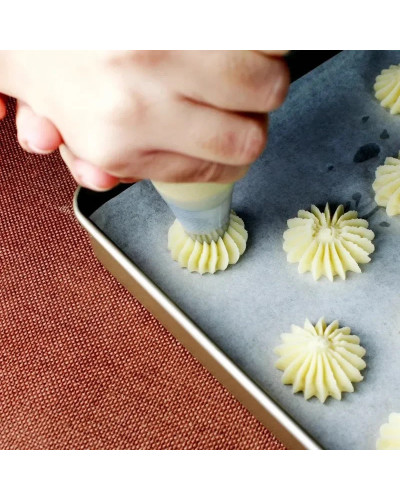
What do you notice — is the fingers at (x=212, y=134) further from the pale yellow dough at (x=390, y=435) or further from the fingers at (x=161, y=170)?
the pale yellow dough at (x=390, y=435)

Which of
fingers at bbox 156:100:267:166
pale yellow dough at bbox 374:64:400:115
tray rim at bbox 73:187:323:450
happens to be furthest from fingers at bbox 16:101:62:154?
pale yellow dough at bbox 374:64:400:115

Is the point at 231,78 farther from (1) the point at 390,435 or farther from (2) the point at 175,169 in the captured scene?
(1) the point at 390,435

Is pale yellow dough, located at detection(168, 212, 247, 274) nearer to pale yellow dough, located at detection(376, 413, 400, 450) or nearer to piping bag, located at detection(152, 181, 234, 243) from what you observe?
piping bag, located at detection(152, 181, 234, 243)

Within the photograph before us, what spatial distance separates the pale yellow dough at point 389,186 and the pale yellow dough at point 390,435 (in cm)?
31

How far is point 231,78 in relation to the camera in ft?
2.14

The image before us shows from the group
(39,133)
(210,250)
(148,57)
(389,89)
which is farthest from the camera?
(389,89)

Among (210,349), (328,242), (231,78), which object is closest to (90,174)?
(231,78)

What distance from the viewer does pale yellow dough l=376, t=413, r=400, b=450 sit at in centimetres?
90

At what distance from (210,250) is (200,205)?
132 millimetres

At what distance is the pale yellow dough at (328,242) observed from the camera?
1.04 meters

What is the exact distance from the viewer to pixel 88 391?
1.06 metres

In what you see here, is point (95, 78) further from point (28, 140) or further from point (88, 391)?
point (88, 391)

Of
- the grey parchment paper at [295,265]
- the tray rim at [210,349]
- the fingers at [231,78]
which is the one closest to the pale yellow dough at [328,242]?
the grey parchment paper at [295,265]

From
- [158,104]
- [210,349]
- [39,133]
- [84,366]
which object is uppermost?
[158,104]
